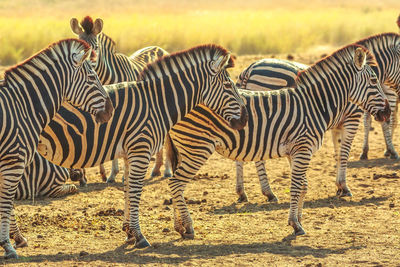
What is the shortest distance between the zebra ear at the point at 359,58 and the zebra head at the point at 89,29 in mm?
4939

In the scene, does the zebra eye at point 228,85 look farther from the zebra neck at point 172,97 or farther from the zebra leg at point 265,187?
the zebra leg at point 265,187

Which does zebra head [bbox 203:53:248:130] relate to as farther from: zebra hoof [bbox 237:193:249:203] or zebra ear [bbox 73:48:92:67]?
zebra hoof [bbox 237:193:249:203]

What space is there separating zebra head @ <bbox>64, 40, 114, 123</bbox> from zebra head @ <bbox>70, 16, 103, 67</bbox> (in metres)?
4.33

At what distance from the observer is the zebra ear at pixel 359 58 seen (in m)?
8.99

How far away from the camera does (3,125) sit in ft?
23.7

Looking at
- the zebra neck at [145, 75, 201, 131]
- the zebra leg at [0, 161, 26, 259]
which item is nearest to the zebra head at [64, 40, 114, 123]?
the zebra neck at [145, 75, 201, 131]

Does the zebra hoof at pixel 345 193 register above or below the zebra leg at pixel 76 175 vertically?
below

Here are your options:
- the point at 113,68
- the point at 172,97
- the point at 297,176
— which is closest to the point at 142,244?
the point at 172,97

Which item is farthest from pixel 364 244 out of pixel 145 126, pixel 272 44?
pixel 272 44

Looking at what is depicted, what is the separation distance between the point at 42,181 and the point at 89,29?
313cm

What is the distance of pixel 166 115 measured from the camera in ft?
27.2

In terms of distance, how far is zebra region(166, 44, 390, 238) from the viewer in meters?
8.63

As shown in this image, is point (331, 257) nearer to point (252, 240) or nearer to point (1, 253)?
point (252, 240)

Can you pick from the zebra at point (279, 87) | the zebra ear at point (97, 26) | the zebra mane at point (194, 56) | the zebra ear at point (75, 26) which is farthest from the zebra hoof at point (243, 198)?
the zebra ear at point (75, 26)
